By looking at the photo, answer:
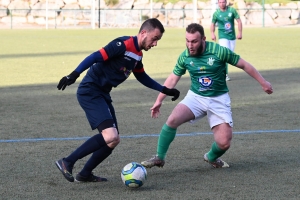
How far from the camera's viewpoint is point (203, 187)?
241 inches

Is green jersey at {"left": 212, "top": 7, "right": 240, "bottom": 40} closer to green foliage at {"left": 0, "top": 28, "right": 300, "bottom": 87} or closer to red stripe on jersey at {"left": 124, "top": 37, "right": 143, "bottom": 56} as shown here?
green foliage at {"left": 0, "top": 28, "right": 300, "bottom": 87}

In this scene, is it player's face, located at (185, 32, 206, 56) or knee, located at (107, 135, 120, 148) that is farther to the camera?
player's face, located at (185, 32, 206, 56)

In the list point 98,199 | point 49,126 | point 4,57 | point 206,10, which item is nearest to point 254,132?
point 49,126

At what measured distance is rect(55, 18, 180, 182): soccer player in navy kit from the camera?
6188mm

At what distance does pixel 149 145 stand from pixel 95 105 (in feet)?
6.46

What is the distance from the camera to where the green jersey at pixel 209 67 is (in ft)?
22.4

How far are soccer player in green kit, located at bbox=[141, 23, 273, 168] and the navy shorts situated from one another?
744mm

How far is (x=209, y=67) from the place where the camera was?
6.85 m

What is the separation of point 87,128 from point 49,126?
23.0 inches

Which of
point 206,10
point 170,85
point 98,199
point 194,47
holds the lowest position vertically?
point 206,10

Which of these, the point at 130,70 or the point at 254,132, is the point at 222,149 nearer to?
the point at 130,70

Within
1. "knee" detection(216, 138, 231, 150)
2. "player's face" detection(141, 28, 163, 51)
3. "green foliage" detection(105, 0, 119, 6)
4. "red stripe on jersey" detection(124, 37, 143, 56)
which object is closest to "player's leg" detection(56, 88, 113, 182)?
"red stripe on jersey" detection(124, 37, 143, 56)

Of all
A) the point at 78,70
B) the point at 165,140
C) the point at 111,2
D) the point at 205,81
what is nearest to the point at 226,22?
the point at 205,81

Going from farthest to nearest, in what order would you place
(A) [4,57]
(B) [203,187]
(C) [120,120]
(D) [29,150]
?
(A) [4,57]
(C) [120,120]
(D) [29,150]
(B) [203,187]
